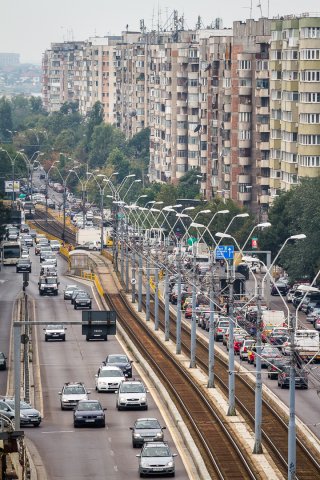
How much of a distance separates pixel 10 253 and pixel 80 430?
103698 millimetres

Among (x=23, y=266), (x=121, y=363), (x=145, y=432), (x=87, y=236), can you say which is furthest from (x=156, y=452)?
(x=87, y=236)

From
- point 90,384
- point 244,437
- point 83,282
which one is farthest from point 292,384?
point 83,282

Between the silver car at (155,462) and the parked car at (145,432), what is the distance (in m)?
5.19

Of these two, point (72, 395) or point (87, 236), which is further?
point (87, 236)

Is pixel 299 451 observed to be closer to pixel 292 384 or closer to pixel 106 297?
pixel 292 384

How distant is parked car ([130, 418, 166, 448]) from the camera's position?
74.6m

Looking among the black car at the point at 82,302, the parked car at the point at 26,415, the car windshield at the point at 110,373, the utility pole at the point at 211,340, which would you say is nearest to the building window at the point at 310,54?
the black car at the point at 82,302

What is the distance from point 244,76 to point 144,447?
427ft

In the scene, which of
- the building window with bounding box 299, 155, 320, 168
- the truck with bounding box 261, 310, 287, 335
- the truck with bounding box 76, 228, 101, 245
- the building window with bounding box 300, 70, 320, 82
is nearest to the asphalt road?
the truck with bounding box 76, 228, 101, 245

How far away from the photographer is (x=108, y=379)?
309ft

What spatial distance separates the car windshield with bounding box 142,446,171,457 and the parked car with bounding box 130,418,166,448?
4885mm

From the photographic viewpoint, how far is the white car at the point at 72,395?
87500 millimetres

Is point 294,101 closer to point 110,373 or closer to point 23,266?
point 23,266

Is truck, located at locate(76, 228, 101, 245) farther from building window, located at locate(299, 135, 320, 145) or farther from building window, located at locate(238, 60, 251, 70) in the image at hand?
building window, located at locate(299, 135, 320, 145)
